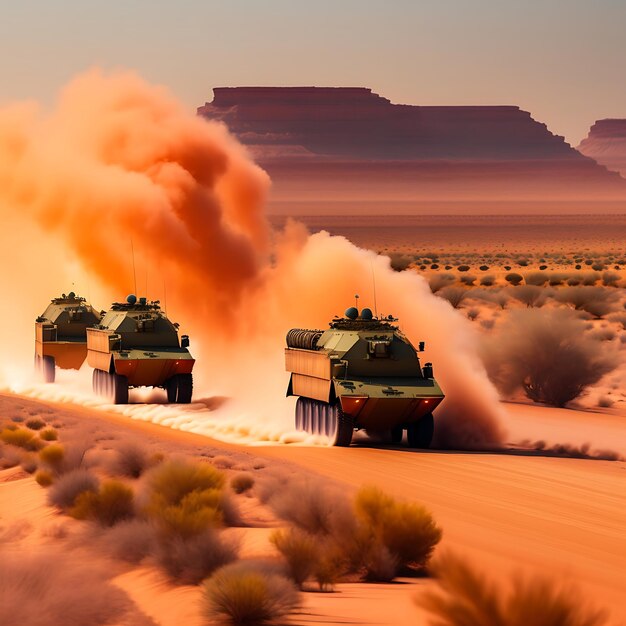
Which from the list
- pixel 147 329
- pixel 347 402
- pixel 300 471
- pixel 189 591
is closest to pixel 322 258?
pixel 147 329

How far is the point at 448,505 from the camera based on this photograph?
1786 cm

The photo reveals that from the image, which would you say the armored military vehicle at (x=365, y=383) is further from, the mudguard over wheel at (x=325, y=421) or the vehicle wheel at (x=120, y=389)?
Answer: the vehicle wheel at (x=120, y=389)

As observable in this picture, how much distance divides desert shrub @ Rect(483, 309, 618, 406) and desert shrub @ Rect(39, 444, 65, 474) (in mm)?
16563

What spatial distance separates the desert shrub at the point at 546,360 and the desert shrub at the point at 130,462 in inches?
647

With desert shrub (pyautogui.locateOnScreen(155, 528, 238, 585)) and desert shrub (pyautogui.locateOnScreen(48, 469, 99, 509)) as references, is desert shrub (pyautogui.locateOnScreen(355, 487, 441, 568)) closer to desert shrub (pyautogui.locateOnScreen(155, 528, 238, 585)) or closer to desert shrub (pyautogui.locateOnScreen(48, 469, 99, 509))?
desert shrub (pyautogui.locateOnScreen(155, 528, 238, 585))

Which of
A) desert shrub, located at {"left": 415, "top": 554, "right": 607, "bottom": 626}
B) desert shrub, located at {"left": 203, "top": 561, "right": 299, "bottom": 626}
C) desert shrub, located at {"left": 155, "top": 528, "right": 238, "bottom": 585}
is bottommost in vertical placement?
desert shrub, located at {"left": 155, "top": 528, "right": 238, "bottom": 585}

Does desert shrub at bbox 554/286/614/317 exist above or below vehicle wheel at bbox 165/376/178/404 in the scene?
above

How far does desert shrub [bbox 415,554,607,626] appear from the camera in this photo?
8734mm

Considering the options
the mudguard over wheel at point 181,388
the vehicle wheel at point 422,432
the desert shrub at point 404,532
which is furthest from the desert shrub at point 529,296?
the desert shrub at point 404,532

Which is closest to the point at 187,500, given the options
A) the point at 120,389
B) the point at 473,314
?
the point at 120,389

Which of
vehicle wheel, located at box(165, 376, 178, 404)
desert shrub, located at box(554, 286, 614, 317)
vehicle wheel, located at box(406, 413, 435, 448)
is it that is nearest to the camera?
vehicle wheel, located at box(406, 413, 435, 448)

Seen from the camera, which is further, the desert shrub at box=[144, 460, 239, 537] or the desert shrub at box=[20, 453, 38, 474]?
the desert shrub at box=[20, 453, 38, 474]

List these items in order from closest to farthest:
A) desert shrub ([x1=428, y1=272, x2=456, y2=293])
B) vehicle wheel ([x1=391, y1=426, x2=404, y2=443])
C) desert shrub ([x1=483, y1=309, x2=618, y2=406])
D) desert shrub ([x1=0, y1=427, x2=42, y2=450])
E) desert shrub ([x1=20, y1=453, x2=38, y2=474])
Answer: desert shrub ([x1=20, y1=453, x2=38, y2=474]) < desert shrub ([x1=0, y1=427, x2=42, y2=450]) < vehicle wheel ([x1=391, y1=426, x2=404, y2=443]) < desert shrub ([x1=483, y1=309, x2=618, y2=406]) < desert shrub ([x1=428, y1=272, x2=456, y2=293])

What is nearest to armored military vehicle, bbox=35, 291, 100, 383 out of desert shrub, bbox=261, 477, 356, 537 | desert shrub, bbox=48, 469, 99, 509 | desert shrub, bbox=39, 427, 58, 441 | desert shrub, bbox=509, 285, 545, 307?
desert shrub, bbox=39, 427, 58, 441
